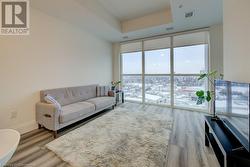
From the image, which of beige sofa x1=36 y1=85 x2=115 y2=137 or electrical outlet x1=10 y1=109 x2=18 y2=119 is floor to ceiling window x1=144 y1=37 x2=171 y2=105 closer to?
beige sofa x1=36 y1=85 x2=115 y2=137

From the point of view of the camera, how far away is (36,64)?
285 cm

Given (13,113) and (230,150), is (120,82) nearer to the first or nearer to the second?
(13,113)

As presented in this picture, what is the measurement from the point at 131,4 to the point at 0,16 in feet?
9.77

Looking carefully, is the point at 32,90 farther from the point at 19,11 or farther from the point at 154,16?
the point at 154,16

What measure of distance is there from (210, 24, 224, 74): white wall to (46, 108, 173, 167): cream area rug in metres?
2.37

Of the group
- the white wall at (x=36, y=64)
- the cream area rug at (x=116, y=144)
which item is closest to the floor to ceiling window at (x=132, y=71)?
the white wall at (x=36, y=64)

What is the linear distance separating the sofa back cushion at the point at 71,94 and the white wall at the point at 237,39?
3.61 m

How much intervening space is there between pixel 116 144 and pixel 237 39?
250cm

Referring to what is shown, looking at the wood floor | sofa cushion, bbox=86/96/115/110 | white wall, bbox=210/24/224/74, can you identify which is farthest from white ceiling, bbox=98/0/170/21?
the wood floor

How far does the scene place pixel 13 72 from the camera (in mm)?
2475

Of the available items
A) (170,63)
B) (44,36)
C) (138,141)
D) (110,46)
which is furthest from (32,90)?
(170,63)

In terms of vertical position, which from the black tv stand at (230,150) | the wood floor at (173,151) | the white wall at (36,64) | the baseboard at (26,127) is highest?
the white wall at (36,64)

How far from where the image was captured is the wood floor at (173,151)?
1.69 meters

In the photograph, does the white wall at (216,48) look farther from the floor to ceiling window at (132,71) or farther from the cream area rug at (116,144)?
the floor to ceiling window at (132,71)
